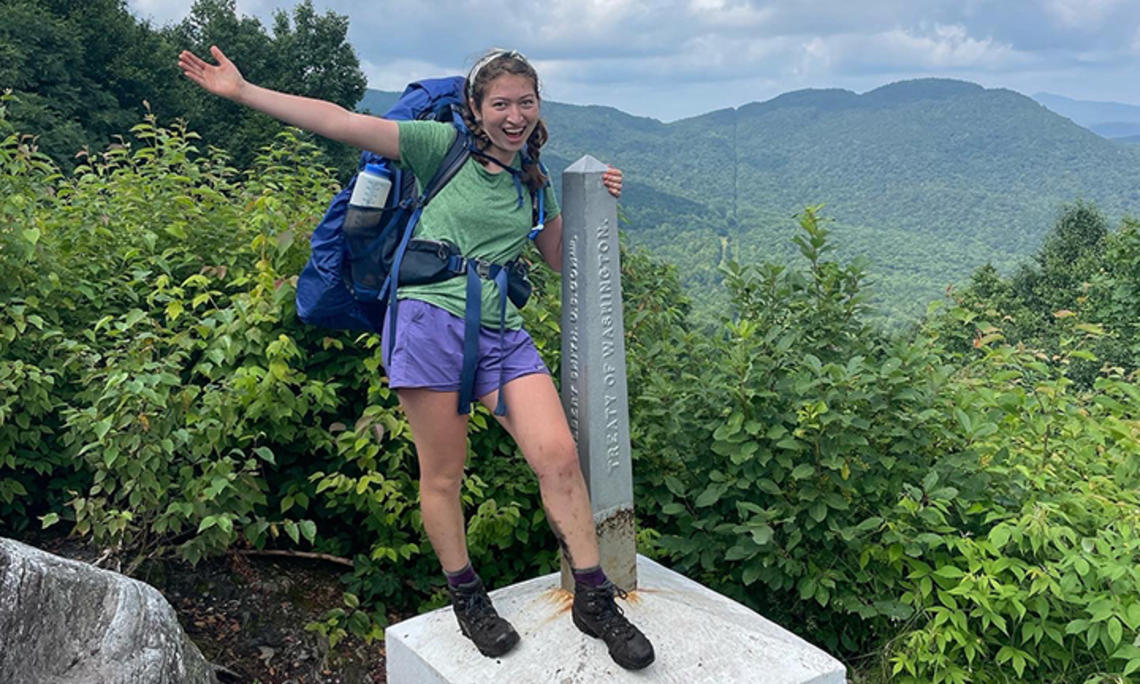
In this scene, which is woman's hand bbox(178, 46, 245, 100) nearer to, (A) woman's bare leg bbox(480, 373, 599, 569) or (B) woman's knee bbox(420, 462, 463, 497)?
(A) woman's bare leg bbox(480, 373, 599, 569)

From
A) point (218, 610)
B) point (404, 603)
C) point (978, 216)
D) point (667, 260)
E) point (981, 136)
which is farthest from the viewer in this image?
point (981, 136)

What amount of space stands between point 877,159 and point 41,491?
222 ft

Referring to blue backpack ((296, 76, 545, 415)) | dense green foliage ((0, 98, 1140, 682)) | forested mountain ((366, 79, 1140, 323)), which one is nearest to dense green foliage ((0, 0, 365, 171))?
forested mountain ((366, 79, 1140, 323))

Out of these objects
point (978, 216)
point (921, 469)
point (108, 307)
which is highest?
point (108, 307)

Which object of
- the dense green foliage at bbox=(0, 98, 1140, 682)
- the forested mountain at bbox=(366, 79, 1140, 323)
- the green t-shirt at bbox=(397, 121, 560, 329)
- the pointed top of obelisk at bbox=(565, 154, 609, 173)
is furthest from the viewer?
the forested mountain at bbox=(366, 79, 1140, 323)

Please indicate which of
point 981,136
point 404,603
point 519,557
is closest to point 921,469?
point 519,557

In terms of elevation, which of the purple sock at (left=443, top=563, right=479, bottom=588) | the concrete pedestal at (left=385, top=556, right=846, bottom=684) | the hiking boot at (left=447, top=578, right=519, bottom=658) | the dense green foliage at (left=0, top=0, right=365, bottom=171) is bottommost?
the concrete pedestal at (left=385, top=556, right=846, bottom=684)

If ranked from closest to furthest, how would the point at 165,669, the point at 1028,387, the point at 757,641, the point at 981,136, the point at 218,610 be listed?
the point at 165,669, the point at 757,641, the point at 218,610, the point at 1028,387, the point at 981,136

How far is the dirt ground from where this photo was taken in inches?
142

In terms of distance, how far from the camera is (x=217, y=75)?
2492 millimetres

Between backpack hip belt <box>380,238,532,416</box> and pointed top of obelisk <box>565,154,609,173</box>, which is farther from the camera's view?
pointed top of obelisk <box>565,154,609,173</box>

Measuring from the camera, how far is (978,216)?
63219 millimetres

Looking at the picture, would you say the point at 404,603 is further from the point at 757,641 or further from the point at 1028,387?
the point at 1028,387

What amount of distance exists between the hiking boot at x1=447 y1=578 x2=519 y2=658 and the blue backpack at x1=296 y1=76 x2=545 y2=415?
62 centimetres
